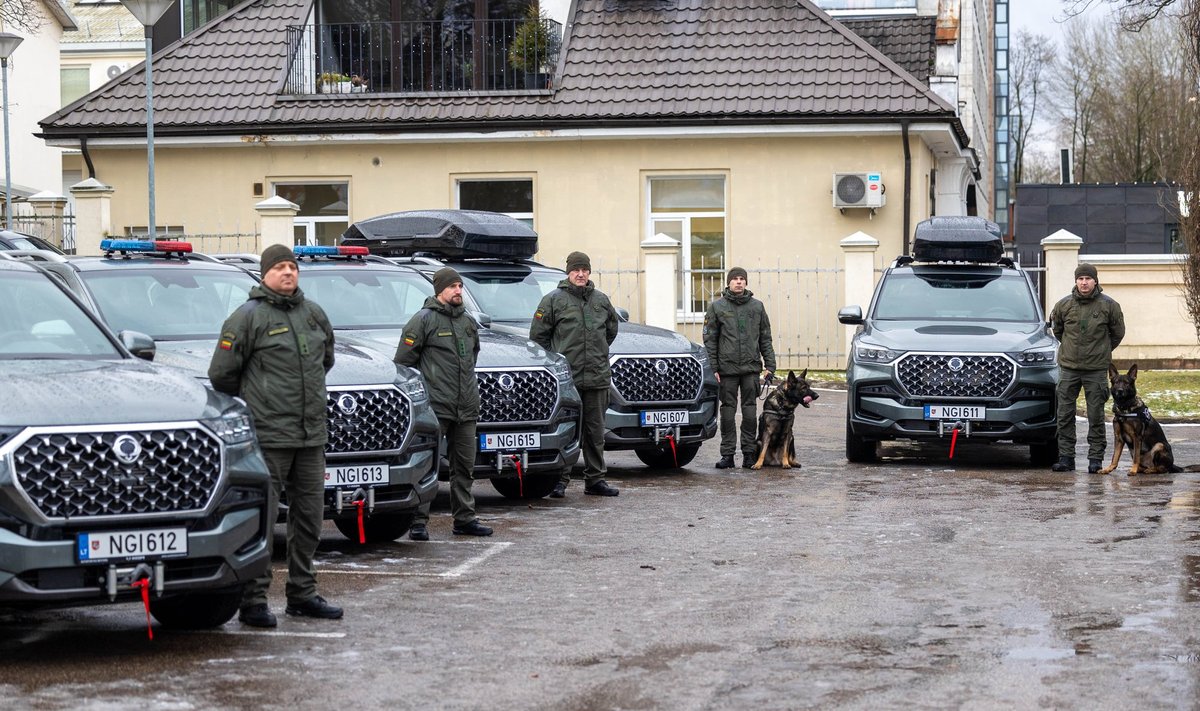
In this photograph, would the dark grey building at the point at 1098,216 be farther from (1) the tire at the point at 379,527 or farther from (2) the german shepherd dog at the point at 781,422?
(1) the tire at the point at 379,527

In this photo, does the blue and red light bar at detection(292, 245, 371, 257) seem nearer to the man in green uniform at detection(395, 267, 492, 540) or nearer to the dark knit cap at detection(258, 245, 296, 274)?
the man in green uniform at detection(395, 267, 492, 540)

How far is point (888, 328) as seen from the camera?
635 inches

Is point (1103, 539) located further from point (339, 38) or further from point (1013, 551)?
point (339, 38)

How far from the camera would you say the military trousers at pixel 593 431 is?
13.4 metres

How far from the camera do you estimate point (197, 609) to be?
25.9 ft

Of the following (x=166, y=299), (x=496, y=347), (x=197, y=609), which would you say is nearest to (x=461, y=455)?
(x=496, y=347)

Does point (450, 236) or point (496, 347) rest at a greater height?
point (450, 236)

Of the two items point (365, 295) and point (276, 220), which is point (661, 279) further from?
point (365, 295)

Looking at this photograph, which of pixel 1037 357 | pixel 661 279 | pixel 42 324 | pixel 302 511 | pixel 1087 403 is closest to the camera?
pixel 302 511

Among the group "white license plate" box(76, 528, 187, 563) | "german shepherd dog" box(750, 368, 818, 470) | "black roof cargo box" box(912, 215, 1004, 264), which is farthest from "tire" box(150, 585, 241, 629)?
"black roof cargo box" box(912, 215, 1004, 264)

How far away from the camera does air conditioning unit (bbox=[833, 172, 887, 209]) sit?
26.3 m

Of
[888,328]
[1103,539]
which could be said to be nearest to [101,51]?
[888,328]

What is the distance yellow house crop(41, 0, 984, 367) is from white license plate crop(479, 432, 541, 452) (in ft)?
46.8

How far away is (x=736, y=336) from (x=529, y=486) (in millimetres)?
3081
